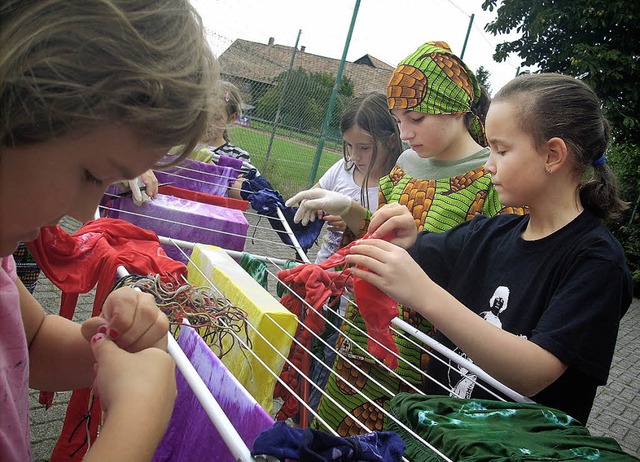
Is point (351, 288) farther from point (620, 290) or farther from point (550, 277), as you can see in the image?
point (620, 290)

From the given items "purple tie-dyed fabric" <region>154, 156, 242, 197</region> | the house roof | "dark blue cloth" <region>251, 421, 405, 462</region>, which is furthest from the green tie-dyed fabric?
the house roof

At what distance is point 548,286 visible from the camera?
136 cm

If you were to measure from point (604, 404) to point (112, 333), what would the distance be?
5237 millimetres

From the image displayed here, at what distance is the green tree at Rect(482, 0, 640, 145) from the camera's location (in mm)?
10773

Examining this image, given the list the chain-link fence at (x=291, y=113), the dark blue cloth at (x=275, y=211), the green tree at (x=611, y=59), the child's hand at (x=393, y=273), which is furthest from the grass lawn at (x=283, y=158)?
the child's hand at (x=393, y=273)

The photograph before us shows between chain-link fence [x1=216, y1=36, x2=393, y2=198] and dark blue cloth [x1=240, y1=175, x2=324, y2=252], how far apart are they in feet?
15.3

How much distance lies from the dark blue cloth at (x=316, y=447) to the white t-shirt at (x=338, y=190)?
1971mm

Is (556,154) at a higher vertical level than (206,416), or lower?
higher

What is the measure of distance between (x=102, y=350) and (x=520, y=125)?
1.18m

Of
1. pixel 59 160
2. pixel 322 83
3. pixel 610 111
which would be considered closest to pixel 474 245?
pixel 59 160

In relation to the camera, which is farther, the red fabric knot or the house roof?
the house roof

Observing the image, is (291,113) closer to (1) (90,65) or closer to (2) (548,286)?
(2) (548,286)

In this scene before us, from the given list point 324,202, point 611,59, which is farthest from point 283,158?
point 611,59

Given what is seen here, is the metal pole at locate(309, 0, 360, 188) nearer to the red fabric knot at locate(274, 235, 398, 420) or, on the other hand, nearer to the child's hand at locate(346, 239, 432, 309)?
the red fabric knot at locate(274, 235, 398, 420)
